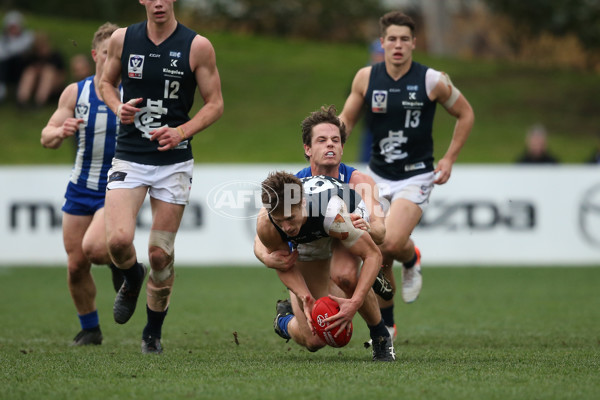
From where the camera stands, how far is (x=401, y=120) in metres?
7.60

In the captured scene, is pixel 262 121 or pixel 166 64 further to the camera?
pixel 262 121

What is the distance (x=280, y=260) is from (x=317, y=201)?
1.55 ft

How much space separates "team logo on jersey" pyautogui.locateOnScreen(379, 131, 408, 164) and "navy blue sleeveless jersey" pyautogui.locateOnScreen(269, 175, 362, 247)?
5.54 feet

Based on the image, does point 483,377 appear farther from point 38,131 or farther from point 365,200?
point 38,131

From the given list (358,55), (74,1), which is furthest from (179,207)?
(74,1)

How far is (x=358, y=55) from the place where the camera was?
1153 inches

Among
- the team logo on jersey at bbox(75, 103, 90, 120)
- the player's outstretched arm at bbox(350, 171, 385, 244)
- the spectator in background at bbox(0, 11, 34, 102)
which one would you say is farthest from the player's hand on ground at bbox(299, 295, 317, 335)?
the spectator in background at bbox(0, 11, 34, 102)

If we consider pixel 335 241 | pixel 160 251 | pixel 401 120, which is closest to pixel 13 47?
pixel 401 120

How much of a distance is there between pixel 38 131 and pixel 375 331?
17957 millimetres

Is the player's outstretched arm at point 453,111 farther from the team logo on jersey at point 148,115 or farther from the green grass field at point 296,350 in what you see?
the team logo on jersey at point 148,115

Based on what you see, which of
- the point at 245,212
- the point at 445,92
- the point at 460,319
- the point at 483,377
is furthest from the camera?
the point at 245,212

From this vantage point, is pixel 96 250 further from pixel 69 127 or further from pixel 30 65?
pixel 30 65

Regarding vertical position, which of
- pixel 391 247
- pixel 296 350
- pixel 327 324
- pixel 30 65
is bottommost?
pixel 296 350

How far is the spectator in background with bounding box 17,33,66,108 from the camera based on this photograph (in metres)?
20.6
